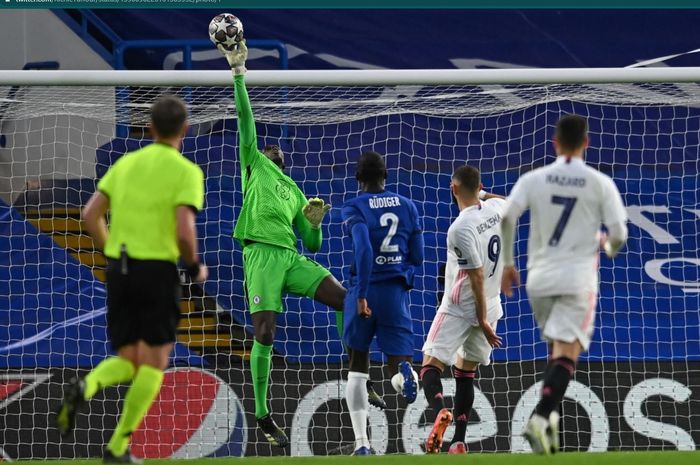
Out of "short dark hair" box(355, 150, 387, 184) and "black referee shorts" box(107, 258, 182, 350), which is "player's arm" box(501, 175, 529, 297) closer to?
"black referee shorts" box(107, 258, 182, 350)

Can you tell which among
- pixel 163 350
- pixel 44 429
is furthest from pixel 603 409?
pixel 163 350

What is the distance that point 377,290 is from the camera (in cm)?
901

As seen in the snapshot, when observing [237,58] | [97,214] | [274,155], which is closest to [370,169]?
[274,155]

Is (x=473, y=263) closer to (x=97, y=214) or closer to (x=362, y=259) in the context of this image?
(x=362, y=259)

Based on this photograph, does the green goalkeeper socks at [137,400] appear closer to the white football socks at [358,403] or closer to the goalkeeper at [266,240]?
the white football socks at [358,403]

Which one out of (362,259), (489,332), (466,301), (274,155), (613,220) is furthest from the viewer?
(274,155)

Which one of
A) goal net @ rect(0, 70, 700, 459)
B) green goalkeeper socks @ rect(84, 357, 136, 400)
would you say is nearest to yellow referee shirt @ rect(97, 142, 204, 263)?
green goalkeeper socks @ rect(84, 357, 136, 400)

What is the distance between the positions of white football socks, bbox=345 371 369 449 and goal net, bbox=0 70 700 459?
1.78 meters

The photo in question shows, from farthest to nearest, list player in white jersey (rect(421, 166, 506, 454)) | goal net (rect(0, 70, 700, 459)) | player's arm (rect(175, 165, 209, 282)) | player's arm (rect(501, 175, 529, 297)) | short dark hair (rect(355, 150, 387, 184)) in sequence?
goal net (rect(0, 70, 700, 459)), short dark hair (rect(355, 150, 387, 184)), player in white jersey (rect(421, 166, 506, 454)), player's arm (rect(501, 175, 529, 297)), player's arm (rect(175, 165, 209, 282))

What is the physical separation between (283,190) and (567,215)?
11.7ft

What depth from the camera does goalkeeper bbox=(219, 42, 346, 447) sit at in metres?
9.56

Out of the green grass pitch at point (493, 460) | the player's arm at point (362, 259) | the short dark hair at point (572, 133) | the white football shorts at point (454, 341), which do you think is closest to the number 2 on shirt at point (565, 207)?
the short dark hair at point (572, 133)

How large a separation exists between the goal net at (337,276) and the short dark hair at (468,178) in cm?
175

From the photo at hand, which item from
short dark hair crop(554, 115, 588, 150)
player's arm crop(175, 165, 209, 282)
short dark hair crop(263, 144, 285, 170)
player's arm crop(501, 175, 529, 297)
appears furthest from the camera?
short dark hair crop(263, 144, 285, 170)
